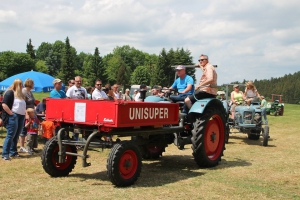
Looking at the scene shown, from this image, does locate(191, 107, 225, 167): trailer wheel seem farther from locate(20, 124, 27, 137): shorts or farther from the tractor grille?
the tractor grille

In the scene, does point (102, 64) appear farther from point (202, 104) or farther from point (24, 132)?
point (202, 104)

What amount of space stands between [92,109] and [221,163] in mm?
3631

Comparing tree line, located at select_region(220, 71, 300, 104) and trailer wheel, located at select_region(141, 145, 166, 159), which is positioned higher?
tree line, located at select_region(220, 71, 300, 104)

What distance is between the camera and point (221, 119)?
8.17 m

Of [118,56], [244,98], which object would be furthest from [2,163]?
[118,56]

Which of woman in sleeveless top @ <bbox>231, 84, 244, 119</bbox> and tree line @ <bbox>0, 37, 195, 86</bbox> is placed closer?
woman in sleeveless top @ <bbox>231, 84, 244, 119</bbox>

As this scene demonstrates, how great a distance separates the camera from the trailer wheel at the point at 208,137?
7395 mm

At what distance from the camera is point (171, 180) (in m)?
6.42

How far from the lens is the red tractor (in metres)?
5.74

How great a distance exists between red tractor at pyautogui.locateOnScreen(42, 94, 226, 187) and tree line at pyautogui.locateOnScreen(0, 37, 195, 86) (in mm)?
29156

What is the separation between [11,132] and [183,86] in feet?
12.8

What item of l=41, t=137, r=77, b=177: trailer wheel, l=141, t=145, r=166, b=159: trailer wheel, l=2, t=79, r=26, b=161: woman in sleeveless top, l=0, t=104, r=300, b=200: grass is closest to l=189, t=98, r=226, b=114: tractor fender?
l=0, t=104, r=300, b=200: grass

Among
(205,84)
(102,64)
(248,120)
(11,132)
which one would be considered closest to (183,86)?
(205,84)

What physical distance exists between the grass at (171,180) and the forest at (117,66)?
101ft
